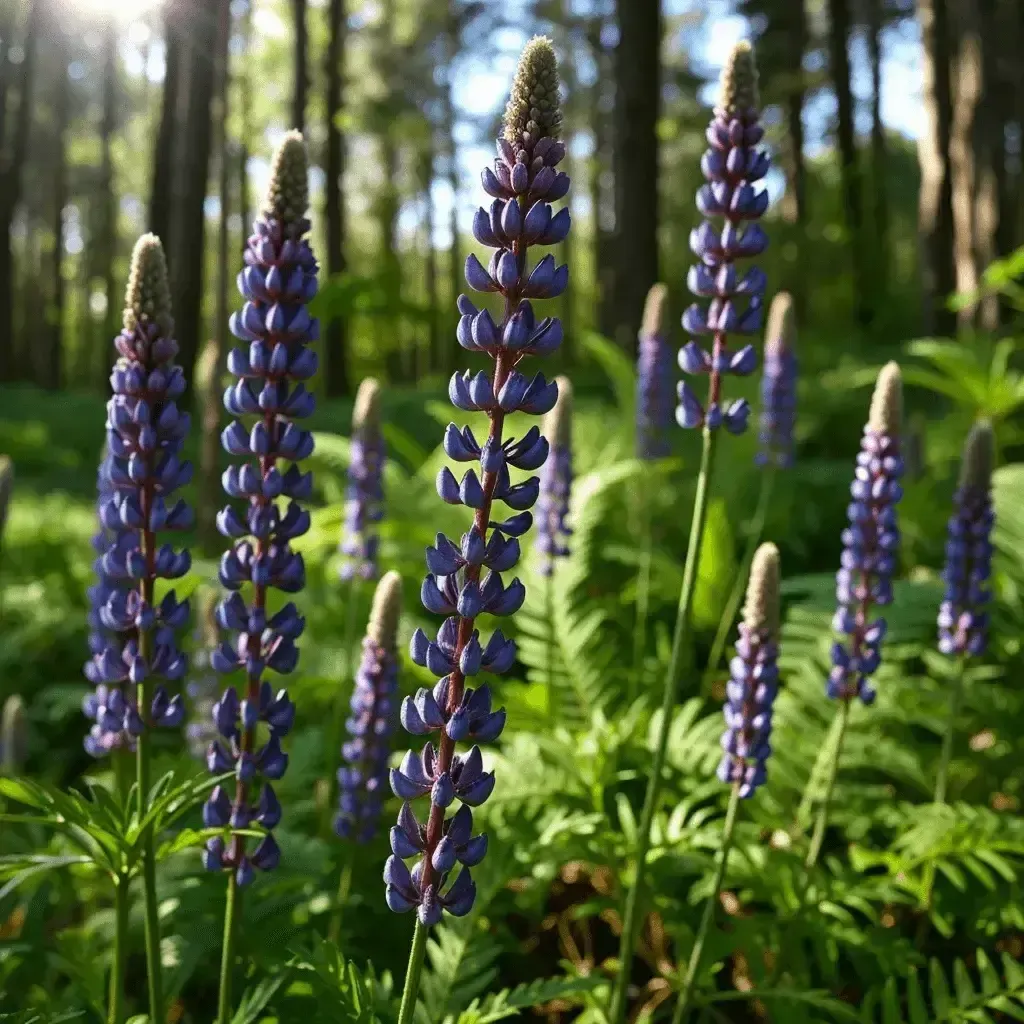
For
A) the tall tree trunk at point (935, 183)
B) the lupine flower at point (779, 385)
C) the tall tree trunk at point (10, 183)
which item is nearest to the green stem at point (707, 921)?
the lupine flower at point (779, 385)

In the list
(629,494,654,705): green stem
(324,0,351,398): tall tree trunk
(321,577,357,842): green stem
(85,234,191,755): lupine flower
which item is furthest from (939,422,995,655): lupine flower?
(324,0,351,398): tall tree trunk

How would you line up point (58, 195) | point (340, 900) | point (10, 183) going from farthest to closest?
1. point (58, 195)
2. point (10, 183)
3. point (340, 900)

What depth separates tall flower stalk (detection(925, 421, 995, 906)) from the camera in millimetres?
2572

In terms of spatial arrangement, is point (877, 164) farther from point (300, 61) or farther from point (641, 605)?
point (641, 605)

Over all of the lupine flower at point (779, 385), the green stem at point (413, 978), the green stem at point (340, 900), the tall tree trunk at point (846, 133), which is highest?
the tall tree trunk at point (846, 133)

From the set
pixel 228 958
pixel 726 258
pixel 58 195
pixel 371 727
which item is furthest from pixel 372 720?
pixel 58 195

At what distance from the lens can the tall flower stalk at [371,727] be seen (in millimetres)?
2279

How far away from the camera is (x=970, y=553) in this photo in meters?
2.60

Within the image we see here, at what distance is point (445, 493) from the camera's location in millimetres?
1440

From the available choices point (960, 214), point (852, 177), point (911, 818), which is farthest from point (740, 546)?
point (852, 177)

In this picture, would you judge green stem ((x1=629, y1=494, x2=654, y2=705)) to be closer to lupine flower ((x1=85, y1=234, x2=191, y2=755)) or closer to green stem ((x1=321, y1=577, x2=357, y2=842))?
green stem ((x1=321, y1=577, x2=357, y2=842))

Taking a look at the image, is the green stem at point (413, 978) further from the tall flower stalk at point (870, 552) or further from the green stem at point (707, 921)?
the tall flower stalk at point (870, 552)

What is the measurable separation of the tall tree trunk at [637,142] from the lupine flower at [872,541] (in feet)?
18.6

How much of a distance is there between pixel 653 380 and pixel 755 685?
90.6 inches
